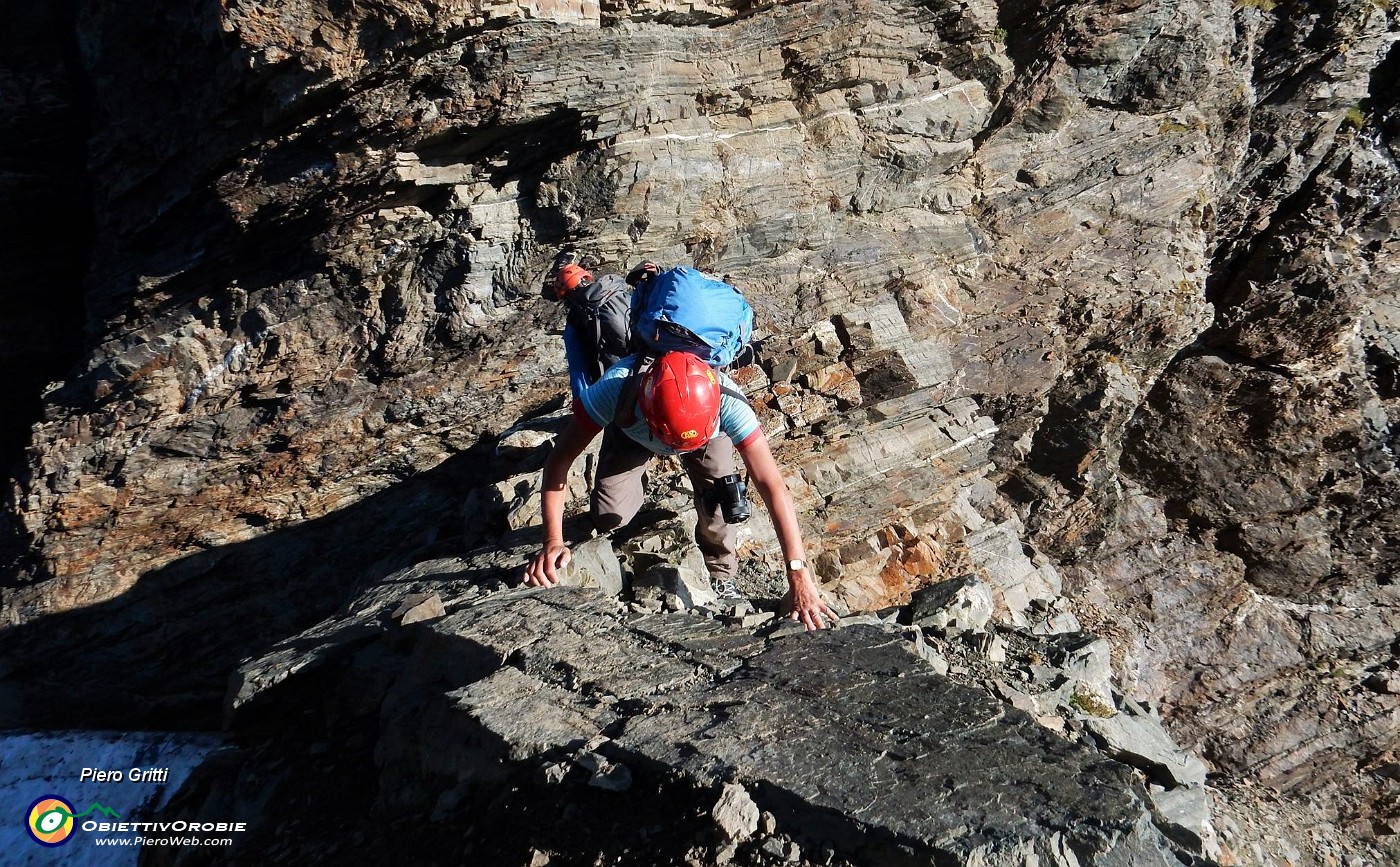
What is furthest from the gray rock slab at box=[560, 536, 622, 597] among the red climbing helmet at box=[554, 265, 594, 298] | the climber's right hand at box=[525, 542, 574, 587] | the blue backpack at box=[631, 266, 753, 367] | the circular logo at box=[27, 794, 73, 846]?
the circular logo at box=[27, 794, 73, 846]

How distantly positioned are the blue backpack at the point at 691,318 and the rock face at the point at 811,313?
2.47 metres

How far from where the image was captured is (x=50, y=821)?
686 centimetres

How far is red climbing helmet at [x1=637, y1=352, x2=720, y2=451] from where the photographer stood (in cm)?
543

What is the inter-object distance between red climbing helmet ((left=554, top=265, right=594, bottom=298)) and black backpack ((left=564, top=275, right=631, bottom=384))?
0.07 m

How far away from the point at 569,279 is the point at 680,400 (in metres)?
2.94

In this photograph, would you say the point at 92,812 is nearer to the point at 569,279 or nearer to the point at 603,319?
the point at 603,319

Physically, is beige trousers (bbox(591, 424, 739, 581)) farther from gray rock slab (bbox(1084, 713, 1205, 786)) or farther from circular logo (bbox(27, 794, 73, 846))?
circular logo (bbox(27, 794, 73, 846))

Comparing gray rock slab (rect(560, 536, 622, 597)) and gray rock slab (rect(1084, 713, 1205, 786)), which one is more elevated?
gray rock slab (rect(560, 536, 622, 597))

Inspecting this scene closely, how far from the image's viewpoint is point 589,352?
7875 mm

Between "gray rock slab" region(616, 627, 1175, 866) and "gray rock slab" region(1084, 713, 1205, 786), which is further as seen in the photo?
"gray rock slab" region(1084, 713, 1205, 786)

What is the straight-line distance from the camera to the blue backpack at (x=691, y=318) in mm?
5910

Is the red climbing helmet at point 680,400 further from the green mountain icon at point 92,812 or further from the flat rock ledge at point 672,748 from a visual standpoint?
the green mountain icon at point 92,812

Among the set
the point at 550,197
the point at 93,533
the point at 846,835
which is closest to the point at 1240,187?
the point at 550,197

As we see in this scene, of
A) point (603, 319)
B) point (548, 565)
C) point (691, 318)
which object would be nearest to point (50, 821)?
point (548, 565)
